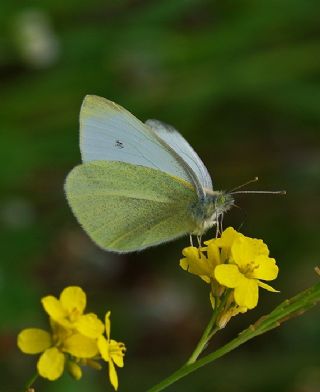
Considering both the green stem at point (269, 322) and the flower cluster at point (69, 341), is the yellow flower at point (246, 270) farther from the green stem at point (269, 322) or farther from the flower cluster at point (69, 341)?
the flower cluster at point (69, 341)

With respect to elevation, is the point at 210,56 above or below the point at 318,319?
above

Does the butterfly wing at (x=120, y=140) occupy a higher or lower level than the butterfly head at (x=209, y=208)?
higher

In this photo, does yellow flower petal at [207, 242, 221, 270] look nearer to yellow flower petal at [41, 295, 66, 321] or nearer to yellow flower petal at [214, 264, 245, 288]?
yellow flower petal at [214, 264, 245, 288]

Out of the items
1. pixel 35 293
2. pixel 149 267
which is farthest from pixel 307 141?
pixel 35 293

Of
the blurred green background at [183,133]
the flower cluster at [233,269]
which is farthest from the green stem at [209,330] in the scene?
the blurred green background at [183,133]

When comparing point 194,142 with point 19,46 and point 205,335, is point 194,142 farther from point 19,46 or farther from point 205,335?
point 205,335

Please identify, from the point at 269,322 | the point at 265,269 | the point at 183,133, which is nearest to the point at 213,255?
the point at 265,269
